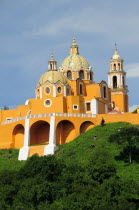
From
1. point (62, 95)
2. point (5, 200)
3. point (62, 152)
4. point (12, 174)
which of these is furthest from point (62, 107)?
point (5, 200)

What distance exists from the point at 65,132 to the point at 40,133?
8.47ft

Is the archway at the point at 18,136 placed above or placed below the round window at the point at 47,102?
below

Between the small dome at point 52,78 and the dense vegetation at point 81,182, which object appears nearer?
the dense vegetation at point 81,182

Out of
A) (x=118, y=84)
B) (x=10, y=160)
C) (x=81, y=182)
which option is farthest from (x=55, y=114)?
(x=81, y=182)

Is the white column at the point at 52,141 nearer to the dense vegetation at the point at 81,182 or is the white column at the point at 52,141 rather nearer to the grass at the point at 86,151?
the grass at the point at 86,151

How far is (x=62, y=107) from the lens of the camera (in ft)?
217

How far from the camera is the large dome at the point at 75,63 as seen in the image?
2908 inches

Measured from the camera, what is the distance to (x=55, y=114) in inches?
2557

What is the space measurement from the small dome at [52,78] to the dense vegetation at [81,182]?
1184 centimetres

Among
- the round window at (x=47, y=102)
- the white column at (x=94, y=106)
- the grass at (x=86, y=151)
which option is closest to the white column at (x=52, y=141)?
the grass at (x=86, y=151)

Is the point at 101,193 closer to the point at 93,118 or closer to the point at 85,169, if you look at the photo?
the point at 85,169

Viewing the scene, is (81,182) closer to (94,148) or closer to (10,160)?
(94,148)

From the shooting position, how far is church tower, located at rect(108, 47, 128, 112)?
75.6 meters

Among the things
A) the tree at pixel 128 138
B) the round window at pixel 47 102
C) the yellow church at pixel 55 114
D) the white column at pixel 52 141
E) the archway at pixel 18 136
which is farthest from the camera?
the archway at pixel 18 136
